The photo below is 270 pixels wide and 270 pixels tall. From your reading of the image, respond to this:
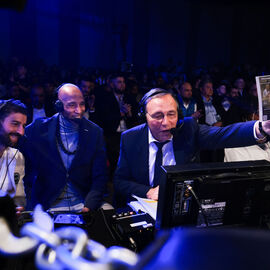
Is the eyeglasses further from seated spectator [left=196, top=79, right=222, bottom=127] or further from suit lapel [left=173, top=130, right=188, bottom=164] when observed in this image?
seated spectator [left=196, top=79, right=222, bottom=127]

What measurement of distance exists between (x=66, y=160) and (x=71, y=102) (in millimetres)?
435

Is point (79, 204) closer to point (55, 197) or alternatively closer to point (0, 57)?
point (55, 197)

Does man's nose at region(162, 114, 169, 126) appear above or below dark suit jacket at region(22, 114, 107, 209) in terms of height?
above

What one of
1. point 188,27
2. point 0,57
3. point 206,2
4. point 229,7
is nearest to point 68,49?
point 0,57

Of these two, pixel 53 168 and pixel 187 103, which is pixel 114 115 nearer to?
pixel 187 103

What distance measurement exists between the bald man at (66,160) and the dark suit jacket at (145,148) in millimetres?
229

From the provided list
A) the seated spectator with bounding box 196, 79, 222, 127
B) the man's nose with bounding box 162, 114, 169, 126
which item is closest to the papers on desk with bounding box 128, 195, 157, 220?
the man's nose with bounding box 162, 114, 169, 126

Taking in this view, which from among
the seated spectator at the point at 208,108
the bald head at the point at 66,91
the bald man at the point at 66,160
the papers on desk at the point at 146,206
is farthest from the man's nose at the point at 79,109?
the seated spectator at the point at 208,108

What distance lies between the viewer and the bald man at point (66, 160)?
204 centimetres

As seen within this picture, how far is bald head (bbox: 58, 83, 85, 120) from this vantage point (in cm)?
216

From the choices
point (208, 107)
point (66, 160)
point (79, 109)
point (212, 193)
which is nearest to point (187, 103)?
point (208, 107)

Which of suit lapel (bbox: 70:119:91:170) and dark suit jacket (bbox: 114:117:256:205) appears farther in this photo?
suit lapel (bbox: 70:119:91:170)

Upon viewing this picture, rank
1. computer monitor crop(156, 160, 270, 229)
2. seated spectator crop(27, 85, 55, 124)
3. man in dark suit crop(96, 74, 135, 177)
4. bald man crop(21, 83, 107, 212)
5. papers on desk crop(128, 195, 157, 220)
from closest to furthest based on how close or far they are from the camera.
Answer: computer monitor crop(156, 160, 270, 229), papers on desk crop(128, 195, 157, 220), bald man crop(21, 83, 107, 212), seated spectator crop(27, 85, 55, 124), man in dark suit crop(96, 74, 135, 177)

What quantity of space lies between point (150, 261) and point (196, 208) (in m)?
0.82
